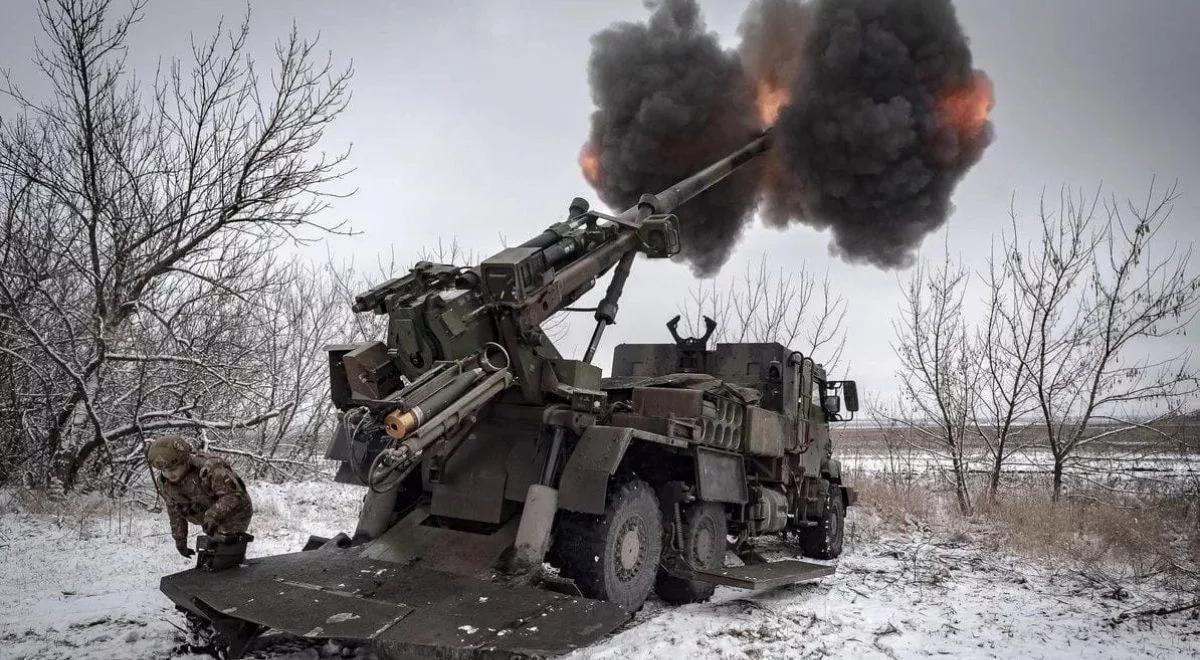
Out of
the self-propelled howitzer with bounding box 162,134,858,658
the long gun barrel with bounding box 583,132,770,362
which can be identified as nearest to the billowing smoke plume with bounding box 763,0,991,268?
the long gun barrel with bounding box 583,132,770,362

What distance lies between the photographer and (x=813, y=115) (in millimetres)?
10562

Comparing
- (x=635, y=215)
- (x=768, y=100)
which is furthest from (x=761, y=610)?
(x=768, y=100)

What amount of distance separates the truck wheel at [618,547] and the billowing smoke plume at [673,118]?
18.3 ft

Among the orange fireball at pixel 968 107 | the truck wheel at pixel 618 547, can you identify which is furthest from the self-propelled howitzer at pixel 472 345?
Answer: the orange fireball at pixel 968 107

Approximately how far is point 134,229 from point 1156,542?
12355mm

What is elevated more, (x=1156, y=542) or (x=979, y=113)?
(x=979, y=113)

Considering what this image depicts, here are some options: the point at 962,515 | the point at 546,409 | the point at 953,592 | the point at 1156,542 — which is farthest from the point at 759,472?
the point at 962,515

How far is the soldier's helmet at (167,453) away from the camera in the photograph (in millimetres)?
5418

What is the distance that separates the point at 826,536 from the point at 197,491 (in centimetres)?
725

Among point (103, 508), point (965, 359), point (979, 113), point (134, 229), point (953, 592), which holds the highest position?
point (979, 113)

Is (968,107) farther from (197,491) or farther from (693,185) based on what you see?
(197,491)

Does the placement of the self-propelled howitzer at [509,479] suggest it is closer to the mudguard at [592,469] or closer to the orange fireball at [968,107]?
the mudguard at [592,469]

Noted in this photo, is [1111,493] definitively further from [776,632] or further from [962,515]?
[776,632]

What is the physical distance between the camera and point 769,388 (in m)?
8.74
